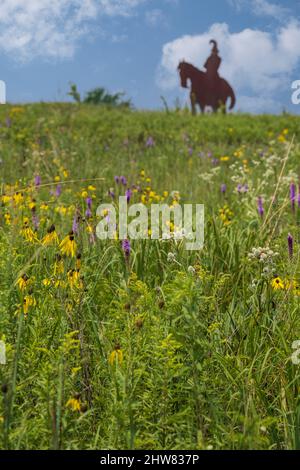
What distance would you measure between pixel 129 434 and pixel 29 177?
5223mm

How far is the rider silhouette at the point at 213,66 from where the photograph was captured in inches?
758

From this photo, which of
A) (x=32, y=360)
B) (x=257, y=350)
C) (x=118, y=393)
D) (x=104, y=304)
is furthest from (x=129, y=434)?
(x=104, y=304)

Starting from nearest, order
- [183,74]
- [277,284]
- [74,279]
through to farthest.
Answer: [74,279] → [277,284] → [183,74]

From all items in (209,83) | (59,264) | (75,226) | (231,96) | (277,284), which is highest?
(209,83)

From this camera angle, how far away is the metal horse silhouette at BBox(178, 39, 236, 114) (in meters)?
18.5

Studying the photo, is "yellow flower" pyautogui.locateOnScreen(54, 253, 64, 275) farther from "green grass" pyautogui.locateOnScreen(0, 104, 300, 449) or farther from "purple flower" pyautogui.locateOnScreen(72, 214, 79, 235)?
"purple flower" pyautogui.locateOnScreen(72, 214, 79, 235)

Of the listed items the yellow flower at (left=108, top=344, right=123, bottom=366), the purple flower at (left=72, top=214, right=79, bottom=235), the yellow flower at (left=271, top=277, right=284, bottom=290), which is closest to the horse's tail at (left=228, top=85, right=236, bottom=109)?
the purple flower at (left=72, top=214, right=79, bottom=235)

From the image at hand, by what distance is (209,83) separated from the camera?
754 inches

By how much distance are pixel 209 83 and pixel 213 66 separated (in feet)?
2.67

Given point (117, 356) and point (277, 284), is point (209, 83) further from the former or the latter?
point (117, 356)

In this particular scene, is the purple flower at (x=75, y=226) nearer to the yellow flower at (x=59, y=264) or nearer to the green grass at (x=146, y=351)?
the green grass at (x=146, y=351)

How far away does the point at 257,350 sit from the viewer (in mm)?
2520

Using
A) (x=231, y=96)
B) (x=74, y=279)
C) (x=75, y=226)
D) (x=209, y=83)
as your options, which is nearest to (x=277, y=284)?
(x=74, y=279)

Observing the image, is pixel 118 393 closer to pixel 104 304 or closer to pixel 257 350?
pixel 257 350
